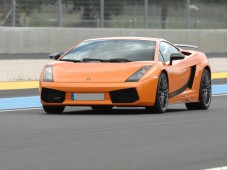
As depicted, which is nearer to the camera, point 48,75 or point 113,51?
point 48,75

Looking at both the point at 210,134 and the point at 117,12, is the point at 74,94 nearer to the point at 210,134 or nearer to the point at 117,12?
the point at 210,134

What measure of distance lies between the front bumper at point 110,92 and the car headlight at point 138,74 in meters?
0.07

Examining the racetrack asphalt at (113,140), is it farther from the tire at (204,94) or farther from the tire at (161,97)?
the tire at (204,94)

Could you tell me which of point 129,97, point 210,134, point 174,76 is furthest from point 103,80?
point 210,134

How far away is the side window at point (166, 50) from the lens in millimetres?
15859

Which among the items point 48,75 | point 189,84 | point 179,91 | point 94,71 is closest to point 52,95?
point 48,75

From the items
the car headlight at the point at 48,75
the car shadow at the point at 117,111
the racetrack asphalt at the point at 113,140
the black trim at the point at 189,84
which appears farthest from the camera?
the black trim at the point at 189,84

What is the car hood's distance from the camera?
48.2 ft

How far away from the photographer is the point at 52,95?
14.8 m

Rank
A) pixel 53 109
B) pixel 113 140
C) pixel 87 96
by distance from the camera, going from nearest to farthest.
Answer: pixel 113 140, pixel 87 96, pixel 53 109

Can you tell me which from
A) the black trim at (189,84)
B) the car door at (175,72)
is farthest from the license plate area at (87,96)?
the black trim at (189,84)

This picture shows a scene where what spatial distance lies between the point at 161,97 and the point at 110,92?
887 millimetres

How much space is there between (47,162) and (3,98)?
10484 millimetres

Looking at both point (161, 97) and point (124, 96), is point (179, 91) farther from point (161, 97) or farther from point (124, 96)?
point (124, 96)
